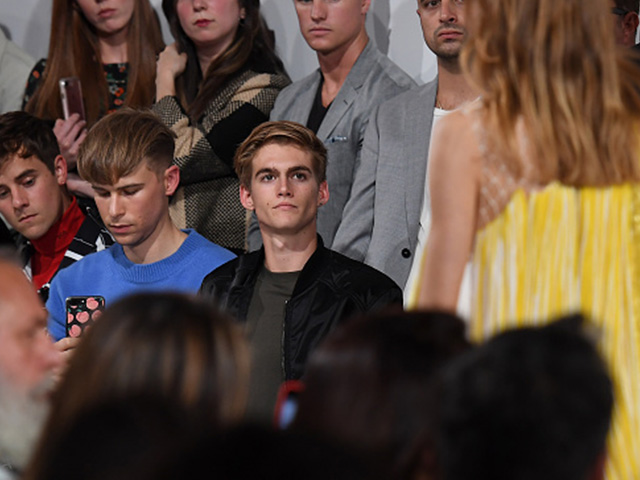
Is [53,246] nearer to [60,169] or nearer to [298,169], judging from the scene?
[60,169]

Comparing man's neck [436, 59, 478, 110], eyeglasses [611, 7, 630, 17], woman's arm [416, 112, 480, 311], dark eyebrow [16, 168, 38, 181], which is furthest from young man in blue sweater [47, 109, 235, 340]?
woman's arm [416, 112, 480, 311]

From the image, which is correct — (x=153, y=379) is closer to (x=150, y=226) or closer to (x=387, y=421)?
(x=387, y=421)

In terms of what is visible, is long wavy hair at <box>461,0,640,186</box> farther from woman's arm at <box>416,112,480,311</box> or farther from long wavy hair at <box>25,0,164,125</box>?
long wavy hair at <box>25,0,164,125</box>

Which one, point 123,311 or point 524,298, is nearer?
point 123,311

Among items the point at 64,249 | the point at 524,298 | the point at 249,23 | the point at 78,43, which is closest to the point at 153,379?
the point at 524,298

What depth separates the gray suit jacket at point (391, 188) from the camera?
9.25 ft

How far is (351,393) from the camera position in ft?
3.37

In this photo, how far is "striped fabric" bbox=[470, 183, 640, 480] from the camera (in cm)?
152

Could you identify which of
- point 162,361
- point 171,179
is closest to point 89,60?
point 171,179

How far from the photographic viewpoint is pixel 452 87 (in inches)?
116

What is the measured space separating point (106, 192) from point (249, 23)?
0.80 meters

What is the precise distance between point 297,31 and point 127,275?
124cm

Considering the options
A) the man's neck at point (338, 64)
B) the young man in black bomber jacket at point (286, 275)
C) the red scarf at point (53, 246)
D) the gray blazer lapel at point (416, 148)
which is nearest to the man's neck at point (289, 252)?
the young man in black bomber jacket at point (286, 275)

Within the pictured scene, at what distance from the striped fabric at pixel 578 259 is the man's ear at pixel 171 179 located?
1.58 m
